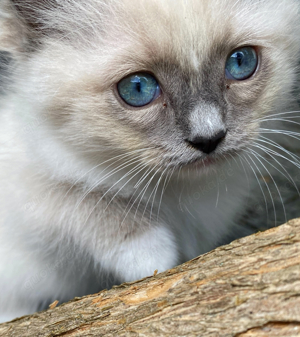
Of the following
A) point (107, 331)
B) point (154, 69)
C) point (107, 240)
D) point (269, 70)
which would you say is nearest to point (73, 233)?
point (107, 240)

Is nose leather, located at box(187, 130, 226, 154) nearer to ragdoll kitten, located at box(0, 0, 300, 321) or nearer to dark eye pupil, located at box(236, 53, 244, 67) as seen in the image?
ragdoll kitten, located at box(0, 0, 300, 321)

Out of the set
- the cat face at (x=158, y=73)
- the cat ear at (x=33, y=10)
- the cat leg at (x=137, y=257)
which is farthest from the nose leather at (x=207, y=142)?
the cat ear at (x=33, y=10)

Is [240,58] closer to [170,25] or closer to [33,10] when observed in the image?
[170,25]

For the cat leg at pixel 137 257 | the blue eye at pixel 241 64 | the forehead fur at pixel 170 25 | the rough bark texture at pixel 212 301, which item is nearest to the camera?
the rough bark texture at pixel 212 301

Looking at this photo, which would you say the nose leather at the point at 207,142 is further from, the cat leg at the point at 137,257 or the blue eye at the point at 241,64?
the cat leg at the point at 137,257

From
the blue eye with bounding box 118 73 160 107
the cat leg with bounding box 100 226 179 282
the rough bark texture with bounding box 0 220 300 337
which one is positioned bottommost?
the cat leg with bounding box 100 226 179 282

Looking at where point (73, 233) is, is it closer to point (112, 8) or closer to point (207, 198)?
point (207, 198)

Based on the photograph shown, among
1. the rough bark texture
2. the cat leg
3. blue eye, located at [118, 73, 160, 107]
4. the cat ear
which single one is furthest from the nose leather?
the cat ear

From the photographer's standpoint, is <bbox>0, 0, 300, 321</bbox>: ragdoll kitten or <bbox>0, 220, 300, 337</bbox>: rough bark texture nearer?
<bbox>0, 220, 300, 337</bbox>: rough bark texture
